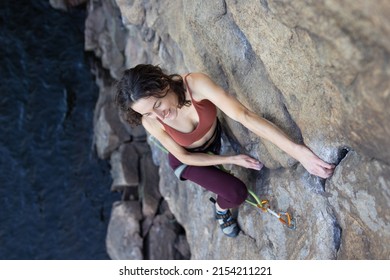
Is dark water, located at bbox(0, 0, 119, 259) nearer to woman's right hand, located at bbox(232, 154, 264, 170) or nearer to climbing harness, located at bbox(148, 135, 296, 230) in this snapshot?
climbing harness, located at bbox(148, 135, 296, 230)

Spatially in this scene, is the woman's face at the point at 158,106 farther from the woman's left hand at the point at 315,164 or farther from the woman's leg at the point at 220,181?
the woman's left hand at the point at 315,164

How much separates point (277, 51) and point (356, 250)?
1700mm

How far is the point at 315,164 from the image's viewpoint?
3484mm

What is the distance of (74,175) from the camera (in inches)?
352

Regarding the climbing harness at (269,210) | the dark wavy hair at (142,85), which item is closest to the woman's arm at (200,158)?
the climbing harness at (269,210)

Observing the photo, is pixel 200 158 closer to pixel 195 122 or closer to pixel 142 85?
pixel 195 122

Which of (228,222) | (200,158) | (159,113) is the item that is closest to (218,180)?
(200,158)

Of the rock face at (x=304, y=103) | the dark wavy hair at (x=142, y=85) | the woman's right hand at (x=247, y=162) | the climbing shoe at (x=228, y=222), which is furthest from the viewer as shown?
the climbing shoe at (x=228, y=222)

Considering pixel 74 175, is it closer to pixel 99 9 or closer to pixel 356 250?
pixel 99 9

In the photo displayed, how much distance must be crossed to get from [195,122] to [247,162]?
683 mm

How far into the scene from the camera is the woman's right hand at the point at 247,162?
431cm

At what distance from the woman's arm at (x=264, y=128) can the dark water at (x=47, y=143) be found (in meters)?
5.84

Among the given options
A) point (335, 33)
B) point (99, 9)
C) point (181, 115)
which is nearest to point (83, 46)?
point (99, 9)

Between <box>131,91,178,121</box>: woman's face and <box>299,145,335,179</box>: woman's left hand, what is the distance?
1088 mm
